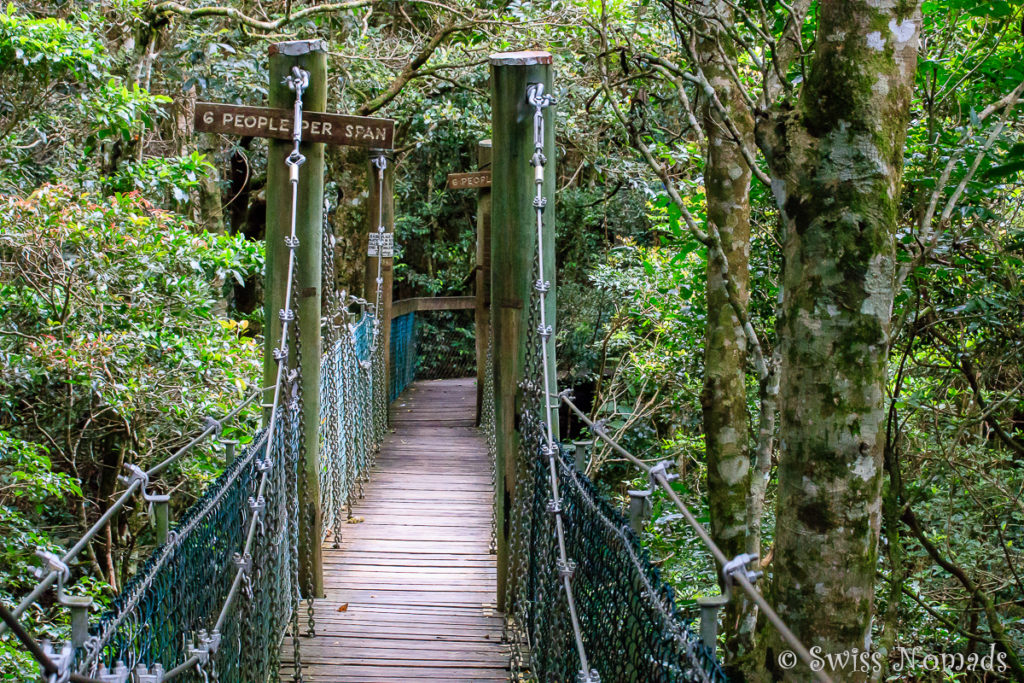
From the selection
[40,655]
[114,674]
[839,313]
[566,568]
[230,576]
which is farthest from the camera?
[230,576]

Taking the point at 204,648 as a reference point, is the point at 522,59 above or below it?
above

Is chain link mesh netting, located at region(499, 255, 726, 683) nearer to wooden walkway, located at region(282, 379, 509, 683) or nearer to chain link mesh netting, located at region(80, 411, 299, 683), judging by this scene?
wooden walkway, located at region(282, 379, 509, 683)

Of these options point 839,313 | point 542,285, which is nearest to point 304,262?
point 542,285

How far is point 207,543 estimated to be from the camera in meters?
2.24

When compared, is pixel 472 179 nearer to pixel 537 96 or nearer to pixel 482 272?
pixel 482 272

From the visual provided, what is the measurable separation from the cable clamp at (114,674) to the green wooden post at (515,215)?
2.17 m

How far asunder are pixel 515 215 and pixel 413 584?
160cm

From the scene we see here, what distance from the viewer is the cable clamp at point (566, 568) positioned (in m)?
2.31

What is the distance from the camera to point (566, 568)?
7.61ft

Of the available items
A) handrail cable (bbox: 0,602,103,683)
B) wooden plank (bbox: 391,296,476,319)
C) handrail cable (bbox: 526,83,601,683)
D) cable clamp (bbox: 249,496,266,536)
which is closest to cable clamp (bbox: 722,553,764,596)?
handrail cable (bbox: 0,602,103,683)

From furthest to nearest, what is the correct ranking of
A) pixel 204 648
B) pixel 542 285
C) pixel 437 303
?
pixel 437 303
pixel 542 285
pixel 204 648

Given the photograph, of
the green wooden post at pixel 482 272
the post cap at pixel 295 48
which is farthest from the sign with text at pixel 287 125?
the green wooden post at pixel 482 272

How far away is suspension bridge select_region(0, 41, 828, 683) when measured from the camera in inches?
67.9

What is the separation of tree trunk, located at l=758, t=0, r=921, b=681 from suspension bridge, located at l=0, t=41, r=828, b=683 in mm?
271
